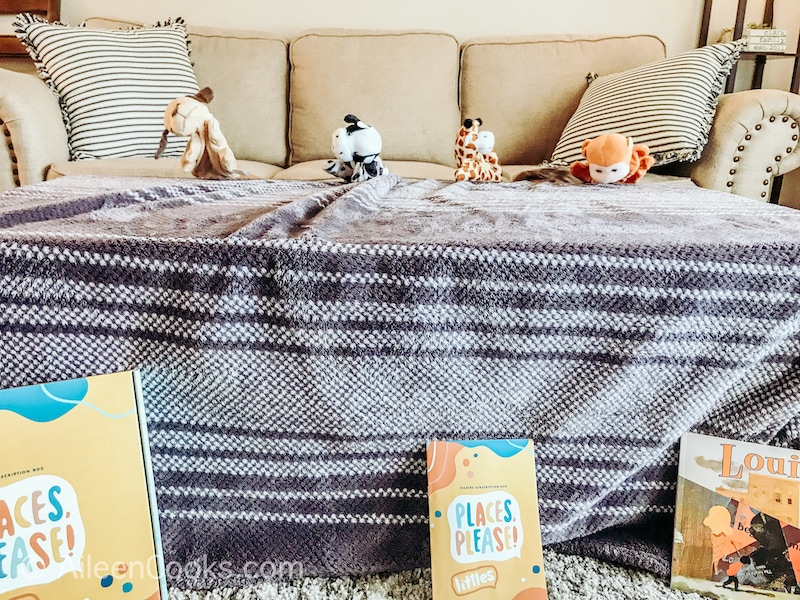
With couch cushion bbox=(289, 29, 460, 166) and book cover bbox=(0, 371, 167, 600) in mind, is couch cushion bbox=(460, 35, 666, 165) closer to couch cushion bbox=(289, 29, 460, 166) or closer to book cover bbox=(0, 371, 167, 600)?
couch cushion bbox=(289, 29, 460, 166)

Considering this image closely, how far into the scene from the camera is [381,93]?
2.06m

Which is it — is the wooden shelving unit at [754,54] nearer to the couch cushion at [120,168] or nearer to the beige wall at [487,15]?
the beige wall at [487,15]

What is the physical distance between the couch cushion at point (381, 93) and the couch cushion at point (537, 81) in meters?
0.10

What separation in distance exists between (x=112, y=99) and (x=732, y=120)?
1791 millimetres

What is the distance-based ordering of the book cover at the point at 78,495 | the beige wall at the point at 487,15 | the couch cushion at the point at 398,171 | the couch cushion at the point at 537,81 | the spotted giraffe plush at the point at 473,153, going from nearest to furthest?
the book cover at the point at 78,495, the spotted giraffe plush at the point at 473,153, the couch cushion at the point at 398,171, the couch cushion at the point at 537,81, the beige wall at the point at 487,15

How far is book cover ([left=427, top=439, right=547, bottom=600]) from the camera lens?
66cm

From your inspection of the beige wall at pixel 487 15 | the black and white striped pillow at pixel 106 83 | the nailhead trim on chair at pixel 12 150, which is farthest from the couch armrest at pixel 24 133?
the beige wall at pixel 487 15

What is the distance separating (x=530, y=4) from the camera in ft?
7.48

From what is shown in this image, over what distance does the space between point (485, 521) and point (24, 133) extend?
5.13 ft

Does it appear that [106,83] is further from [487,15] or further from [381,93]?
[487,15]

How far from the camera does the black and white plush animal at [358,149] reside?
1.34m

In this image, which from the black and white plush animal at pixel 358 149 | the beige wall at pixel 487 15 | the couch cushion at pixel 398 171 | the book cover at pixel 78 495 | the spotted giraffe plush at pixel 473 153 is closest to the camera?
the book cover at pixel 78 495

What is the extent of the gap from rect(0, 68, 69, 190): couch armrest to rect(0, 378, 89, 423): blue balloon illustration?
1229 mm

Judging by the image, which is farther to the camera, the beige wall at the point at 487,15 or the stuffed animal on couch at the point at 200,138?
the beige wall at the point at 487,15
